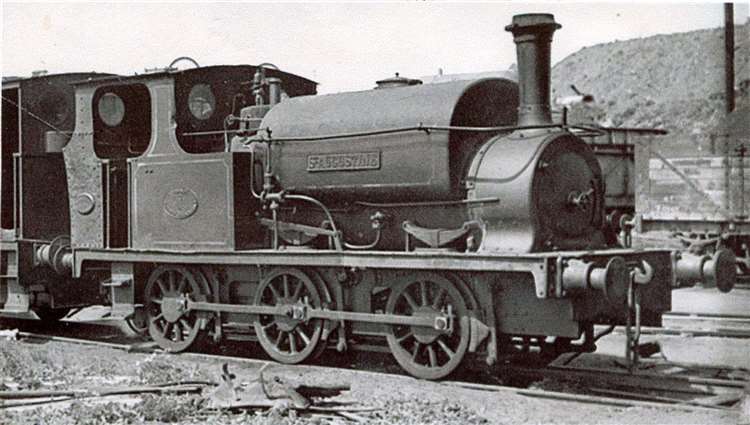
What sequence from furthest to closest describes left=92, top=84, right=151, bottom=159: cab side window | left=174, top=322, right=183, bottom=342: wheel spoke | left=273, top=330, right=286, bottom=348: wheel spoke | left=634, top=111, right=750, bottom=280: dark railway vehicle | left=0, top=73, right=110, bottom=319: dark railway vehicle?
left=634, top=111, right=750, bottom=280: dark railway vehicle
left=0, top=73, right=110, bottom=319: dark railway vehicle
left=92, top=84, right=151, bottom=159: cab side window
left=174, top=322, right=183, bottom=342: wheel spoke
left=273, top=330, right=286, bottom=348: wheel spoke

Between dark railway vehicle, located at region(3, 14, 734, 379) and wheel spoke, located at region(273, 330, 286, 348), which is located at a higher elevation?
dark railway vehicle, located at region(3, 14, 734, 379)

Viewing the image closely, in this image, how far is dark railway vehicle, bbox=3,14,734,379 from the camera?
24.1ft

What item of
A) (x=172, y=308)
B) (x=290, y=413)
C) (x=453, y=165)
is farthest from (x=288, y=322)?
(x=290, y=413)

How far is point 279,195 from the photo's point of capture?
8.60 m

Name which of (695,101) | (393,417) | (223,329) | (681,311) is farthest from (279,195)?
(695,101)

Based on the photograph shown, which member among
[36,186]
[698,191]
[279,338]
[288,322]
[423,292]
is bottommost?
[279,338]

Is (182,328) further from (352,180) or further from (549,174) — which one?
(549,174)

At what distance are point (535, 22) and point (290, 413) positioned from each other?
12.2 feet

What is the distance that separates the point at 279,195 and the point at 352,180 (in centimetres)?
80

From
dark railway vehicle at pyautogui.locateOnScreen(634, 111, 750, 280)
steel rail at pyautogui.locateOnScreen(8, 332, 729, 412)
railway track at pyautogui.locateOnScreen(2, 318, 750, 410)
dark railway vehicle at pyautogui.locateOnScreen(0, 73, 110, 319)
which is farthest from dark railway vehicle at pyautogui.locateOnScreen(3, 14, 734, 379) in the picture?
dark railway vehicle at pyautogui.locateOnScreen(634, 111, 750, 280)

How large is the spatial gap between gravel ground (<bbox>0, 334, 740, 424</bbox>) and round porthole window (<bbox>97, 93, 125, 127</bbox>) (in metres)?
2.76

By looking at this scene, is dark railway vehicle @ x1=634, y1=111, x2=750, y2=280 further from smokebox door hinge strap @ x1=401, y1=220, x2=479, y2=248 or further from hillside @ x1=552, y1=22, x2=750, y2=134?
hillside @ x1=552, y1=22, x2=750, y2=134

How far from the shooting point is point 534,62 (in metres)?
7.46

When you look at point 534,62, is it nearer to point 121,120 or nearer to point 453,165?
point 453,165
